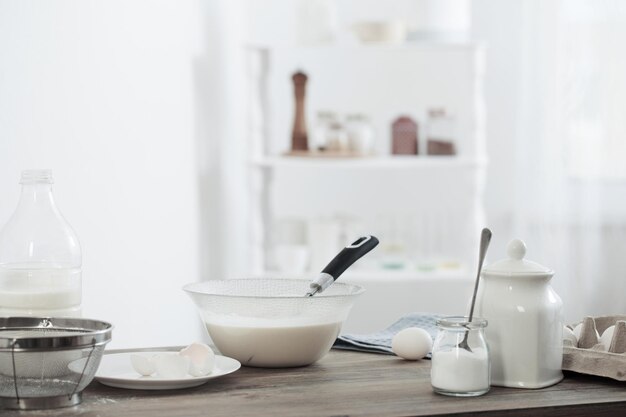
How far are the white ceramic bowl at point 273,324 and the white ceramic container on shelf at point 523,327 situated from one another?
23 cm

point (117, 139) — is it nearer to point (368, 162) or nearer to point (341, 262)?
point (341, 262)

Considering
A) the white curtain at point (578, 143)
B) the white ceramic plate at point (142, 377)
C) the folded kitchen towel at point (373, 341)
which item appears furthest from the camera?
the white curtain at point (578, 143)

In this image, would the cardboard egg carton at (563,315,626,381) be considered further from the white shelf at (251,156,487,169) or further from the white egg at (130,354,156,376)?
the white shelf at (251,156,487,169)

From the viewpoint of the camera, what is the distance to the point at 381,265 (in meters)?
3.73

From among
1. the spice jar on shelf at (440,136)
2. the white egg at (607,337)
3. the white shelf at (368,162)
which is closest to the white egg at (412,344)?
the white egg at (607,337)

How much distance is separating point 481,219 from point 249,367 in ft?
7.40

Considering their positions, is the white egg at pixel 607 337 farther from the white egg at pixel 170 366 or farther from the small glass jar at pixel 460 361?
the white egg at pixel 170 366

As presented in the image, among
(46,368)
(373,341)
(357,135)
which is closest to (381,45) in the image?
(357,135)

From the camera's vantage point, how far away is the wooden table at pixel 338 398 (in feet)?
4.00

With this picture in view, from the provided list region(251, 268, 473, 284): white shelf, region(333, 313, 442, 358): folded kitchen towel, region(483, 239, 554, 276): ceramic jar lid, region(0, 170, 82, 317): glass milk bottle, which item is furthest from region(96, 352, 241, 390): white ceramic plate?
region(251, 268, 473, 284): white shelf

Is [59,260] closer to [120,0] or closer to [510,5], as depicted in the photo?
[120,0]

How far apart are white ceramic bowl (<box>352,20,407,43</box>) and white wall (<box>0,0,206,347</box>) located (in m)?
0.64

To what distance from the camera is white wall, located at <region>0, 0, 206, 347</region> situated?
2062 mm

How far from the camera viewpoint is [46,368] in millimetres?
1236
